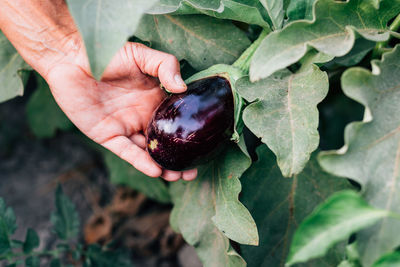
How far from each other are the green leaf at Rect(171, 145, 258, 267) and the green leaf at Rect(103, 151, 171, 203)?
27 centimetres

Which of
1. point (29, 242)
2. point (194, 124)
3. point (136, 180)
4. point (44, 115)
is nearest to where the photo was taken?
point (194, 124)

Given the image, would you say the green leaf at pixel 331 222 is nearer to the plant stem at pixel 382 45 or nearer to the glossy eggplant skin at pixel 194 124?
the glossy eggplant skin at pixel 194 124

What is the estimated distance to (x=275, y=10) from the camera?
85 cm

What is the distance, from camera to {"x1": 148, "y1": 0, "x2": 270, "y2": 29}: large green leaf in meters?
0.82

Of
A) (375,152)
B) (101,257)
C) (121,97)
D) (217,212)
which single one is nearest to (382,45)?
(375,152)

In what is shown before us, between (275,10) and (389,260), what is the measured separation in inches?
22.1

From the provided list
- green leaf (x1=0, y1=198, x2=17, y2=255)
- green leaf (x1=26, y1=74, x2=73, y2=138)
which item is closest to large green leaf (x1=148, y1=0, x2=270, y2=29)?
green leaf (x1=0, y1=198, x2=17, y2=255)

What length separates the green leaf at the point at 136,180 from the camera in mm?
1385

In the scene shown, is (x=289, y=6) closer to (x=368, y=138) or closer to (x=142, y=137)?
(x=368, y=138)

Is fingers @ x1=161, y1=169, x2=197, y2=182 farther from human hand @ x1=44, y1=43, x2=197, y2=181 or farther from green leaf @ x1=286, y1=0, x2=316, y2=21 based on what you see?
green leaf @ x1=286, y1=0, x2=316, y2=21

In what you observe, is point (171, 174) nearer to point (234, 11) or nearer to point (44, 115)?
point (234, 11)

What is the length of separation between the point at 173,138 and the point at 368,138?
0.39 m

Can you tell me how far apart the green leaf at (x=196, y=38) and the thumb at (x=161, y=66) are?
0.23ft

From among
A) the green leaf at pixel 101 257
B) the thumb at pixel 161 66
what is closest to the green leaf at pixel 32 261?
the green leaf at pixel 101 257
